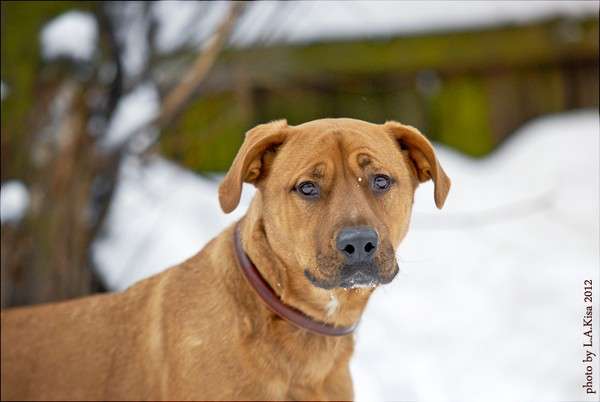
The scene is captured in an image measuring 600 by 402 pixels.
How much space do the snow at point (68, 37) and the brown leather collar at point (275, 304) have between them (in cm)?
198

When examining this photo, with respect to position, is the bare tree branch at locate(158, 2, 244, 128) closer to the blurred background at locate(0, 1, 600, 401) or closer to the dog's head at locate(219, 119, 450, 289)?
the blurred background at locate(0, 1, 600, 401)

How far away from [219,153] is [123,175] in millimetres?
1935

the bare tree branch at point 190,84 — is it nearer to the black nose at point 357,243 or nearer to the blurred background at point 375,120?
the blurred background at point 375,120

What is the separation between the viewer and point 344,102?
7922 mm

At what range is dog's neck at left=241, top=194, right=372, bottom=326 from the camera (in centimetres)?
360

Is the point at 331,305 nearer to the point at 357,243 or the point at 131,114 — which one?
the point at 357,243

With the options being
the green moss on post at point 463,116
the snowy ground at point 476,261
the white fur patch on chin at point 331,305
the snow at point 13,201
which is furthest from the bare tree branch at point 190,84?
the green moss on post at point 463,116

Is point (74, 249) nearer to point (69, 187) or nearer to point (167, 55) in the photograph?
point (69, 187)

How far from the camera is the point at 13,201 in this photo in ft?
16.7

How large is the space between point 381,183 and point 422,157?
1.02 feet

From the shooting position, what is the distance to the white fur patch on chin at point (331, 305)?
3672 mm

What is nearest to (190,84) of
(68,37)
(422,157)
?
(68,37)

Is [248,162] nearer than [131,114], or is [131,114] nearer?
[248,162]

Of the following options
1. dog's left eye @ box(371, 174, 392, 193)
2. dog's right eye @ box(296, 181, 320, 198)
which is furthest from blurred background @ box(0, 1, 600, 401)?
dog's right eye @ box(296, 181, 320, 198)
